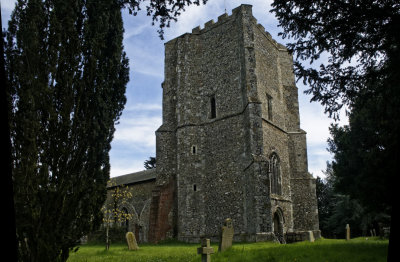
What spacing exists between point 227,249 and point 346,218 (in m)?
22.2

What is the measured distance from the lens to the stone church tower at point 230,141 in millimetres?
19312

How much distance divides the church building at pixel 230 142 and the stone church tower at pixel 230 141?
0.06 meters

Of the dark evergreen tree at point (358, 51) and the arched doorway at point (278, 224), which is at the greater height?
the dark evergreen tree at point (358, 51)

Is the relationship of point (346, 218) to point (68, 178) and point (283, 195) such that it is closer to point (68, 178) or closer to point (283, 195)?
point (283, 195)

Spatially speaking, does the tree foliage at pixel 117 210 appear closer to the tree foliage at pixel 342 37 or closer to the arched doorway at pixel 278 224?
the arched doorway at pixel 278 224

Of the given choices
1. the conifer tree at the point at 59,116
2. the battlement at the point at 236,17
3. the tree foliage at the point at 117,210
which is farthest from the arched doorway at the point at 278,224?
the conifer tree at the point at 59,116

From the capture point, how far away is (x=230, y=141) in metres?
20.5

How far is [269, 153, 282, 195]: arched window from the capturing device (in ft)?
67.7

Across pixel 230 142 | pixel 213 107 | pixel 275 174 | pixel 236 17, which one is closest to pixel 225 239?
pixel 230 142

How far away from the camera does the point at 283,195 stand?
20.9 metres

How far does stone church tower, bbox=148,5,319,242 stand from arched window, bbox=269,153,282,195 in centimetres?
6

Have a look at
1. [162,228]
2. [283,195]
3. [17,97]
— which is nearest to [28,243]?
[17,97]

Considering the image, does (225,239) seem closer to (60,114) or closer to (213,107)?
(60,114)

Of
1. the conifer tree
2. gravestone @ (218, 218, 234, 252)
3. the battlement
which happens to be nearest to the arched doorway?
gravestone @ (218, 218, 234, 252)
